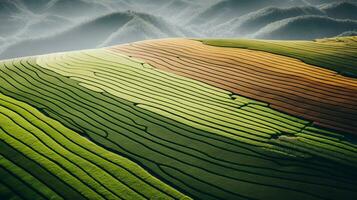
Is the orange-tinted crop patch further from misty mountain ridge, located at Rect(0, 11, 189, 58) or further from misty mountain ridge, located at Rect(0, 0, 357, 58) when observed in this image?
misty mountain ridge, located at Rect(0, 11, 189, 58)

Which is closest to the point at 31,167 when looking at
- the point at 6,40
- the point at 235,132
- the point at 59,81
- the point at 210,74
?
the point at 235,132

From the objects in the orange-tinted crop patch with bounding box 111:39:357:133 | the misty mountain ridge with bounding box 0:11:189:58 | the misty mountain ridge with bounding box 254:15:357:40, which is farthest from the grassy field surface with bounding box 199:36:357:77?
the misty mountain ridge with bounding box 0:11:189:58

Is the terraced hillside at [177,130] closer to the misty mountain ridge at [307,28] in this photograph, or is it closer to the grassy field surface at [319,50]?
the grassy field surface at [319,50]

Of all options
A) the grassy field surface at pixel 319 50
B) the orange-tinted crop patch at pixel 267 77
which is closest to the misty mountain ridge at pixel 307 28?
the grassy field surface at pixel 319 50

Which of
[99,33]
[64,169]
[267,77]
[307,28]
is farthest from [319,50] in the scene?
[99,33]

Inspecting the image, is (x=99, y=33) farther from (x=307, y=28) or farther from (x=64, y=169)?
(x=64, y=169)
